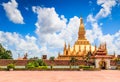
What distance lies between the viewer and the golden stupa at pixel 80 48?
77.2 meters

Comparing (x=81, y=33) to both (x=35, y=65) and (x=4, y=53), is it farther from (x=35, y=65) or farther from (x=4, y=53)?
(x=35, y=65)

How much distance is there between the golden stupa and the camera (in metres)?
77.2

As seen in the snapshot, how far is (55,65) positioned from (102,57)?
10.8 m

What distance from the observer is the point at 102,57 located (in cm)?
5841

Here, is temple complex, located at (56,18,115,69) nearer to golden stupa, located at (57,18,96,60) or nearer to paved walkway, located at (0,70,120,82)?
golden stupa, located at (57,18,96,60)

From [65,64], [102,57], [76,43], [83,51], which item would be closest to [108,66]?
[102,57]

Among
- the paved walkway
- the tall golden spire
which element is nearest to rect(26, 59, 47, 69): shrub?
the paved walkway

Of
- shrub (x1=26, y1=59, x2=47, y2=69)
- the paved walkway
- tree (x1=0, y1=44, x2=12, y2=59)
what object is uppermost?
tree (x1=0, y1=44, x2=12, y2=59)

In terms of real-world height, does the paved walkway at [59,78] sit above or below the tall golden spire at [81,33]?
below

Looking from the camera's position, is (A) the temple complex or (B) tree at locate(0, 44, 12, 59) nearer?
(B) tree at locate(0, 44, 12, 59)

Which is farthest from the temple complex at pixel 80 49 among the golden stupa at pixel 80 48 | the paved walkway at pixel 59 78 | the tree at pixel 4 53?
the paved walkway at pixel 59 78

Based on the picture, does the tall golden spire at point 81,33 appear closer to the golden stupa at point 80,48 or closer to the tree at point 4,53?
the golden stupa at point 80,48

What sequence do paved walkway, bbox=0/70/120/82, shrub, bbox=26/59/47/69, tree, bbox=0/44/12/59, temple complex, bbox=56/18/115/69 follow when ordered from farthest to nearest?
temple complex, bbox=56/18/115/69 → tree, bbox=0/44/12/59 → shrub, bbox=26/59/47/69 → paved walkway, bbox=0/70/120/82

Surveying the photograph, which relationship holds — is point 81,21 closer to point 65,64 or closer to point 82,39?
point 82,39
